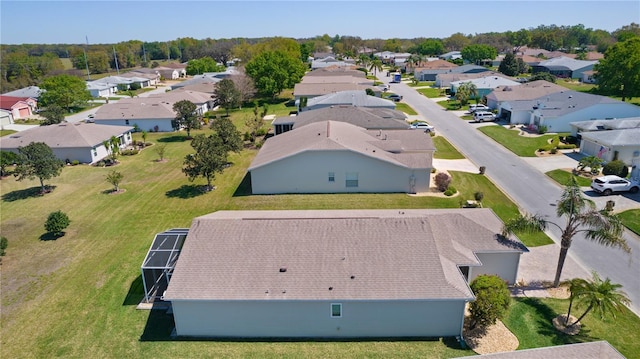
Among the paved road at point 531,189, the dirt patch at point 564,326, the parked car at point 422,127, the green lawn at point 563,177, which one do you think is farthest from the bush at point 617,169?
the dirt patch at point 564,326

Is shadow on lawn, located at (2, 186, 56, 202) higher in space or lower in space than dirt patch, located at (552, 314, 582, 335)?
higher

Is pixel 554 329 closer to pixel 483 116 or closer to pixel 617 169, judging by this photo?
pixel 617 169

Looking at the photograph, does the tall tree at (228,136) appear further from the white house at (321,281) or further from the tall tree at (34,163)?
the white house at (321,281)

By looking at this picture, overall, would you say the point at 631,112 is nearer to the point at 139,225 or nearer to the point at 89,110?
the point at 139,225

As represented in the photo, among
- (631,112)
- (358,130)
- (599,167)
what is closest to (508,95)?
(631,112)

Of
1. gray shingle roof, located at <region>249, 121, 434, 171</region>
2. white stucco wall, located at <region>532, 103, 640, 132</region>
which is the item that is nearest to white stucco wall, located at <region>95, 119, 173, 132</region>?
gray shingle roof, located at <region>249, 121, 434, 171</region>

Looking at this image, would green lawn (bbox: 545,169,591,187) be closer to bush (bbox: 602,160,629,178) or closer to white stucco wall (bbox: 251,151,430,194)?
bush (bbox: 602,160,629,178)
